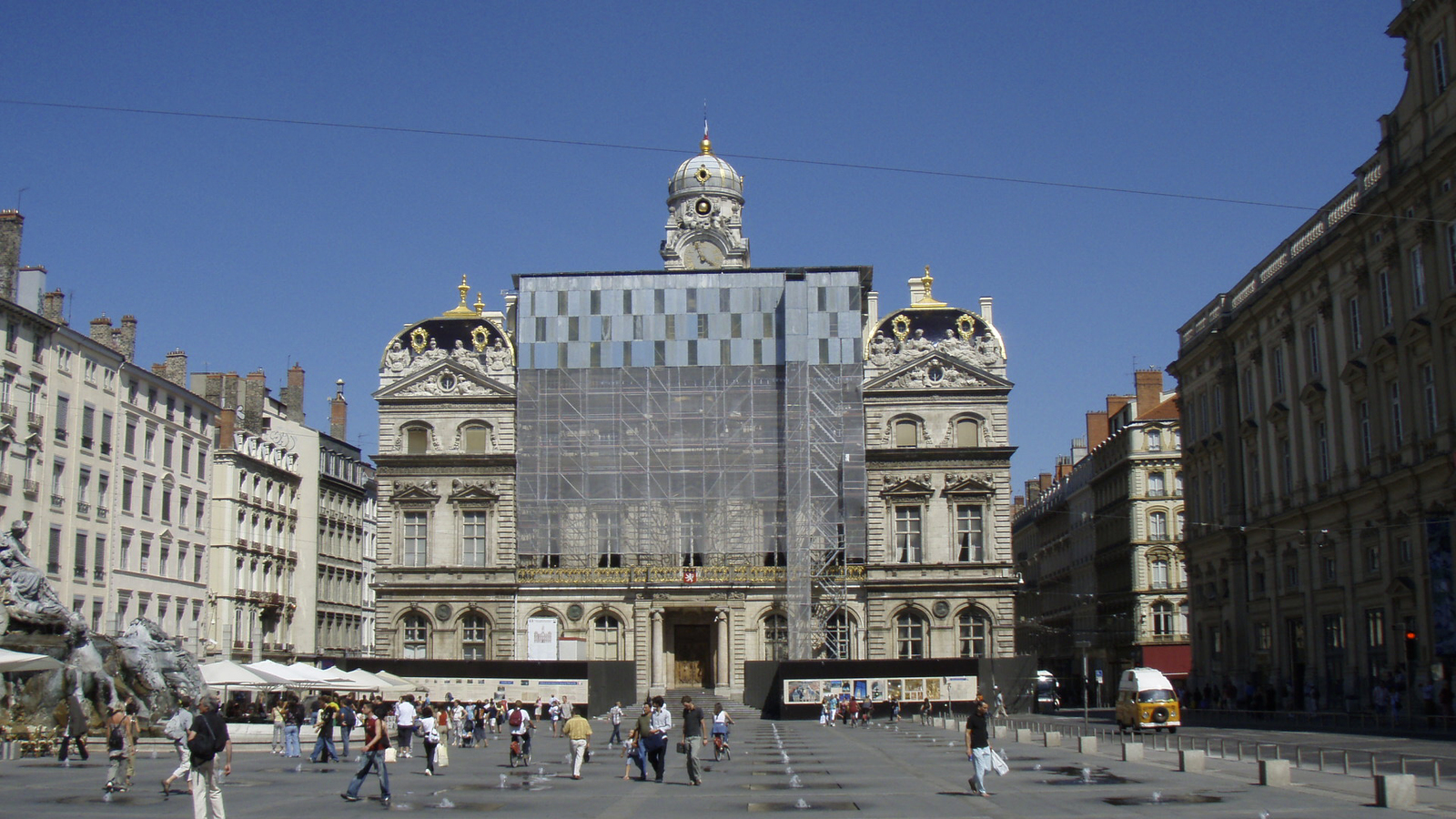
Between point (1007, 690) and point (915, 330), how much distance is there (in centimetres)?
2082

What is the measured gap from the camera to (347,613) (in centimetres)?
9194

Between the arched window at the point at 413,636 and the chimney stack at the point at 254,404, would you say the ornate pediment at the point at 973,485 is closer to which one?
the arched window at the point at 413,636

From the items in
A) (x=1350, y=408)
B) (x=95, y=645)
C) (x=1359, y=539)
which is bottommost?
(x=95, y=645)

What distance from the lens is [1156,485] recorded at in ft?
298

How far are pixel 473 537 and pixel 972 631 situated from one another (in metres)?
24.8

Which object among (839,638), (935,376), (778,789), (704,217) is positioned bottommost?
(778,789)

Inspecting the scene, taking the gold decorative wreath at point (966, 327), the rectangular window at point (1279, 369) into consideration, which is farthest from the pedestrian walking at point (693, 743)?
the gold decorative wreath at point (966, 327)

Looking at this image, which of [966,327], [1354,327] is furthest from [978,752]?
[966,327]

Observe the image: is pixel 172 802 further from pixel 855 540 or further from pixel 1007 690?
pixel 855 540

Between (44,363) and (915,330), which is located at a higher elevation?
(915,330)

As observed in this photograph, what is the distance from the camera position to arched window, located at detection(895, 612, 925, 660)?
7631 centimetres

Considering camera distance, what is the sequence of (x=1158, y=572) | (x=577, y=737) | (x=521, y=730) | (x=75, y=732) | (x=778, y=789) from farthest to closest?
(x=1158, y=572) → (x=521, y=730) → (x=75, y=732) → (x=577, y=737) → (x=778, y=789)

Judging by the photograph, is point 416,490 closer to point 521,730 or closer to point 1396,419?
point 521,730

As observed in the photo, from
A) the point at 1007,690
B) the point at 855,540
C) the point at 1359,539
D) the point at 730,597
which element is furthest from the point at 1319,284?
the point at 730,597
